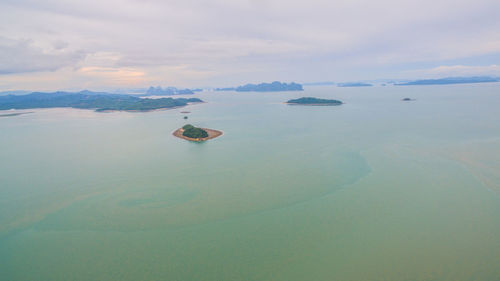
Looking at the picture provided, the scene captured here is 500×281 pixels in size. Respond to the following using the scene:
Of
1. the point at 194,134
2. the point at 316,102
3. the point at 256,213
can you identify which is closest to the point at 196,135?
the point at 194,134

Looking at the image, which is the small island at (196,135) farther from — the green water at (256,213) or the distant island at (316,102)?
the distant island at (316,102)

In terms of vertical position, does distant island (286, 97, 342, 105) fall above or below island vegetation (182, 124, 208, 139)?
above

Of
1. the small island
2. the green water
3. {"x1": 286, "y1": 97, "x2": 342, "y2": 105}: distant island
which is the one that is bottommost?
the green water

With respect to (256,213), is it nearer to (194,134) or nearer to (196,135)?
(196,135)

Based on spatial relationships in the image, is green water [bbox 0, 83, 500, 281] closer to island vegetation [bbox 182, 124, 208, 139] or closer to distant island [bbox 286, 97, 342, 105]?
island vegetation [bbox 182, 124, 208, 139]

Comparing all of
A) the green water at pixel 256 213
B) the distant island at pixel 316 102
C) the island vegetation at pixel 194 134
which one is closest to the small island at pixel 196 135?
the island vegetation at pixel 194 134

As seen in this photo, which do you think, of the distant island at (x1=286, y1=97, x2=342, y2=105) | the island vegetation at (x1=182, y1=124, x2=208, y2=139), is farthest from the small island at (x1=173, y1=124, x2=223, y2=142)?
the distant island at (x1=286, y1=97, x2=342, y2=105)

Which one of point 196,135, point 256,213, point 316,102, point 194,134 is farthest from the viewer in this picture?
point 316,102

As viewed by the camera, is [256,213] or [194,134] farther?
[194,134]
